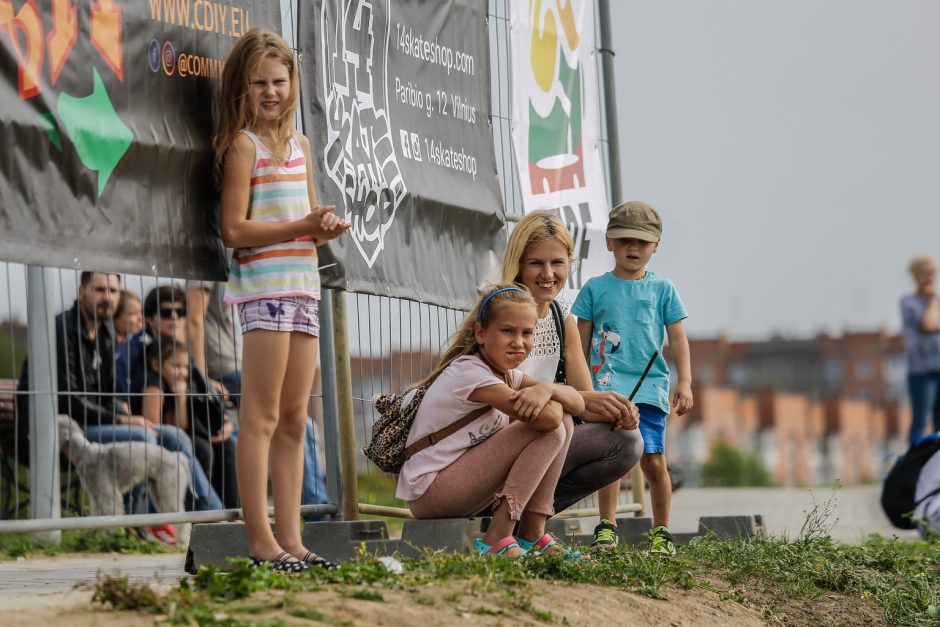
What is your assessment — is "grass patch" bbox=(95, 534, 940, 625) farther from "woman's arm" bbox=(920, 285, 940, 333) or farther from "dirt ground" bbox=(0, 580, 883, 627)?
"woman's arm" bbox=(920, 285, 940, 333)

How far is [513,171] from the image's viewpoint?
8.29 m

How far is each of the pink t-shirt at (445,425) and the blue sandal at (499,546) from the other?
0.37 meters

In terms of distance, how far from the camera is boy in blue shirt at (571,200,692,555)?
6969 millimetres

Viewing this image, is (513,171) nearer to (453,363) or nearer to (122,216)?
(453,363)

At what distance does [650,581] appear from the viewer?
5.11 m

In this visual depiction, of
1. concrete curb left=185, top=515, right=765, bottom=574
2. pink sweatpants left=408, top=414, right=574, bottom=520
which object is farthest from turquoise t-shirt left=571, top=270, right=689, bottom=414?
pink sweatpants left=408, top=414, right=574, bottom=520

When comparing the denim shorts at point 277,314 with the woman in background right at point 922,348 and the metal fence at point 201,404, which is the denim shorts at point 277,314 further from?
the woman in background right at point 922,348

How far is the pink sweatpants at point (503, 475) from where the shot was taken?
5.59 meters

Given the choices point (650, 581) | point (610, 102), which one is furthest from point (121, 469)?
point (610, 102)

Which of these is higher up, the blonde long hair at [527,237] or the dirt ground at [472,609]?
the blonde long hair at [527,237]

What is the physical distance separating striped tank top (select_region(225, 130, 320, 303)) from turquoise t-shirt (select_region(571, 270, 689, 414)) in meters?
2.14

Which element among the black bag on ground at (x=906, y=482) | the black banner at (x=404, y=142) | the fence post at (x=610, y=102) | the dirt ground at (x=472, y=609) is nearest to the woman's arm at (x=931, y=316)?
the black bag on ground at (x=906, y=482)

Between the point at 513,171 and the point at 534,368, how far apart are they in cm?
213

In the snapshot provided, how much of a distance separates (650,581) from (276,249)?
5.91 ft
